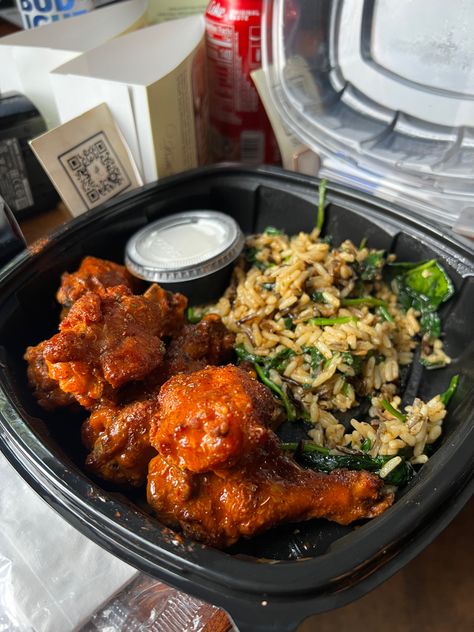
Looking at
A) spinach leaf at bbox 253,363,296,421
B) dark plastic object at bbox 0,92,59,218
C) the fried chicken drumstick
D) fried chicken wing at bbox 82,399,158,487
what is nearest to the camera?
the fried chicken drumstick

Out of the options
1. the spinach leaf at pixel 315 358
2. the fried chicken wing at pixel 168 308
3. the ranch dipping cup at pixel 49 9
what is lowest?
the spinach leaf at pixel 315 358

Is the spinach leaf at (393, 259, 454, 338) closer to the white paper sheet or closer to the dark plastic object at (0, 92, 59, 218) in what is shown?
the white paper sheet

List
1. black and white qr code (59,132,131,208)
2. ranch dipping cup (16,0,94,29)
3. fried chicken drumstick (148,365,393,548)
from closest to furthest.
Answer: fried chicken drumstick (148,365,393,548)
black and white qr code (59,132,131,208)
ranch dipping cup (16,0,94,29)

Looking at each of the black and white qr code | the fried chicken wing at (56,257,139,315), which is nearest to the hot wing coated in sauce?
the fried chicken wing at (56,257,139,315)

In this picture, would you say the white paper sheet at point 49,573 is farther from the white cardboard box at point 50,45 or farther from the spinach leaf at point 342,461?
the white cardboard box at point 50,45

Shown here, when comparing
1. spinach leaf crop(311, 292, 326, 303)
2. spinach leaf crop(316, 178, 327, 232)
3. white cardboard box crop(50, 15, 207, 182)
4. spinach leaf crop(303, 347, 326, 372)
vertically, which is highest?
white cardboard box crop(50, 15, 207, 182)

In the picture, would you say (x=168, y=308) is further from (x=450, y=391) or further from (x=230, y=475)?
(x=450, y=391)

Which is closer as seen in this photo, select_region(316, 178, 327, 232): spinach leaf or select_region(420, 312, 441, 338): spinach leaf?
select_region(420, 312, 441, 338): spinach leaf

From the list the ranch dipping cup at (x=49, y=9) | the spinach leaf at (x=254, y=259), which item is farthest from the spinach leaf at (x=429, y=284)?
the ranch dipping cup at (x=49, y=9)

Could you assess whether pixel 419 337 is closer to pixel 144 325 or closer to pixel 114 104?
pixel 144 325
